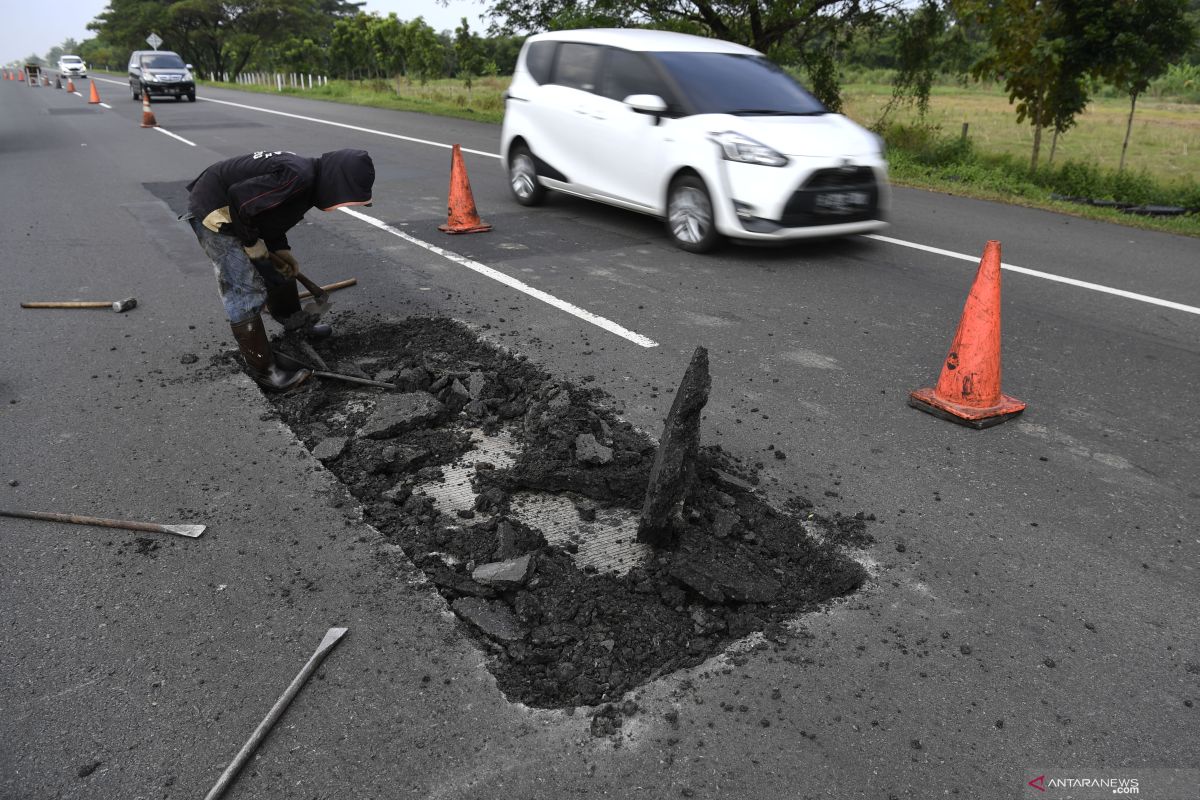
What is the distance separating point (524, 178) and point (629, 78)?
2158mm

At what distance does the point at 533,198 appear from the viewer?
400 inches

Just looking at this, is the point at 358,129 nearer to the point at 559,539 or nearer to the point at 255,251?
the point at 255,251

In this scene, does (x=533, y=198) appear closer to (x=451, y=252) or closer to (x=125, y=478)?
(x=451, y=252)

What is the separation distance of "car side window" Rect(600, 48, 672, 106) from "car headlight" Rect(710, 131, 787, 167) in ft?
2.76

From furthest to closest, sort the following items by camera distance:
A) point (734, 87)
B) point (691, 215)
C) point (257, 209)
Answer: point (734, 87) < point (691, 215) < point (257, 209)

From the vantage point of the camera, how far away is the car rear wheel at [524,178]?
9.96 meters

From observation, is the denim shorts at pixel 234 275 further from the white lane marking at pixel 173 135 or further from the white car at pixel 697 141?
the white lane marking at pixel 173 135

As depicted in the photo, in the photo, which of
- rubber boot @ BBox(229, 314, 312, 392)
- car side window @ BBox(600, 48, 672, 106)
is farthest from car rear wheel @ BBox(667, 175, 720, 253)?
rubber boot @ BBox(229, 314, 312, 392)

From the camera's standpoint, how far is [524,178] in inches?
→ 399

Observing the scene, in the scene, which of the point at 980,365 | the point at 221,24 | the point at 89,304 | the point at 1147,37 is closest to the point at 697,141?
the point at 980,365

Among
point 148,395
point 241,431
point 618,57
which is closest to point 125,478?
point 241,431

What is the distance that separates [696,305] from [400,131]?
14151 mm

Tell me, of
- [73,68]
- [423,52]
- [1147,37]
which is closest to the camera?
[1147,37]

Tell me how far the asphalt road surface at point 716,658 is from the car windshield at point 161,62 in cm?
2642
